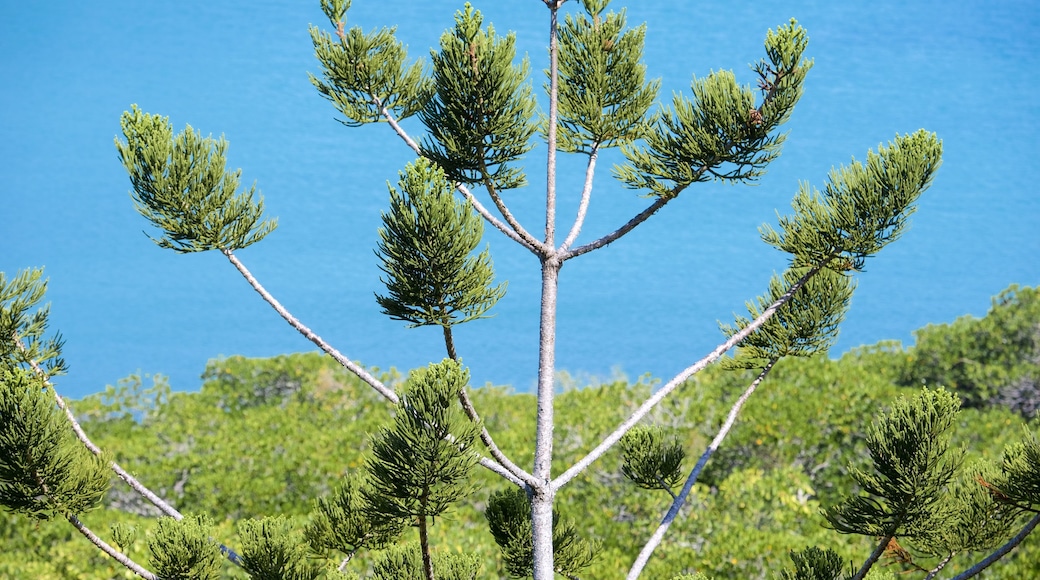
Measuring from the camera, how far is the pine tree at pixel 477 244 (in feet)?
13.1

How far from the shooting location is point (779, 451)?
1224 cm

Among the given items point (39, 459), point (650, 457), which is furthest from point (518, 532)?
point (39, 459)

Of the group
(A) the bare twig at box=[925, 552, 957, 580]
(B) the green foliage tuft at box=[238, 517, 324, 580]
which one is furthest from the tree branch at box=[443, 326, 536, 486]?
(A) the bare twig at box=[925, 552, 957, 580]

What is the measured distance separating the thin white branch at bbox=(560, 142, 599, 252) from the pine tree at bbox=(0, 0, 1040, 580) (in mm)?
10

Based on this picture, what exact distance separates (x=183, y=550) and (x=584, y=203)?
2.31 meters

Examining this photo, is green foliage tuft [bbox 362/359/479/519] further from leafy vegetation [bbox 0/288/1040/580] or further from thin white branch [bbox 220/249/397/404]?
leafy vegetation [bbox 0/288/1040/580]

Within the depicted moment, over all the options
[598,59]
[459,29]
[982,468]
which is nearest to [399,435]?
[459,29]

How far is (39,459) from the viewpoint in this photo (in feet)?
14.4

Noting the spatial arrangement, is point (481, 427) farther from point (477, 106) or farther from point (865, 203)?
point (865, 203)

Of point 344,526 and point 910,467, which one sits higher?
point 344,526

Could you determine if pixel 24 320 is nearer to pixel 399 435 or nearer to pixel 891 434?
pixel 399 435

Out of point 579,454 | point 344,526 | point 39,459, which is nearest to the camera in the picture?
point 39,459

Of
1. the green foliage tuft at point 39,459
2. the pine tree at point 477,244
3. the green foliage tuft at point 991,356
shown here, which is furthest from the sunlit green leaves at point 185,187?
the green foliage tuft at point 991,356

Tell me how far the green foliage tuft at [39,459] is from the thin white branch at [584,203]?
2.22 m
